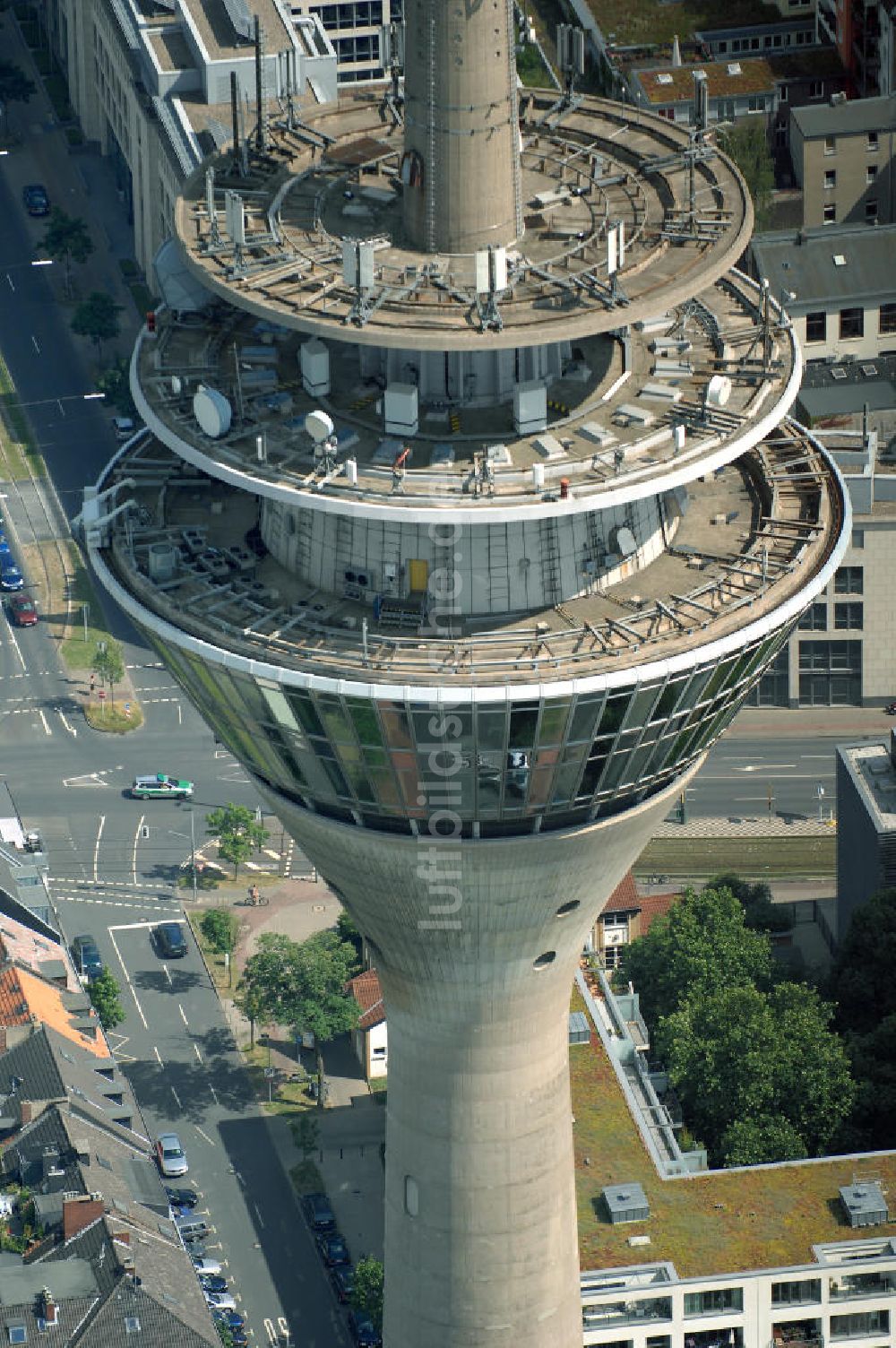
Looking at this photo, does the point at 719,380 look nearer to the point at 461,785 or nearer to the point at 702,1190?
the point at 461,785

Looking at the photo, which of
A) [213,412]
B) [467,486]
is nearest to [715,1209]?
[467,486]

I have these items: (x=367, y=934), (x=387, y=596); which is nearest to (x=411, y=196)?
(x=387, y=596)

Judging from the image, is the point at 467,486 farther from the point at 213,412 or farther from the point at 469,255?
the point at 213,412

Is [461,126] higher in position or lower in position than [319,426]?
higher

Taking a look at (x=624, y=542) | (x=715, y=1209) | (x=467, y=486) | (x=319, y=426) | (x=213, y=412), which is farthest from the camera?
(x=715, y=1209)

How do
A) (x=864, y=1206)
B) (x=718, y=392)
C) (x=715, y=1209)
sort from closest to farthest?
(x=718, y=392) < (x=864, y=1206) < (x=715, y=1209)

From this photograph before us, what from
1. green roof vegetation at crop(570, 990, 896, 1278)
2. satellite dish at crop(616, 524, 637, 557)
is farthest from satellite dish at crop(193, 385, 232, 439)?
green roof vegetation at crop(570, 990, 896, 1278)

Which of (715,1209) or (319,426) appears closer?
(319,426)
